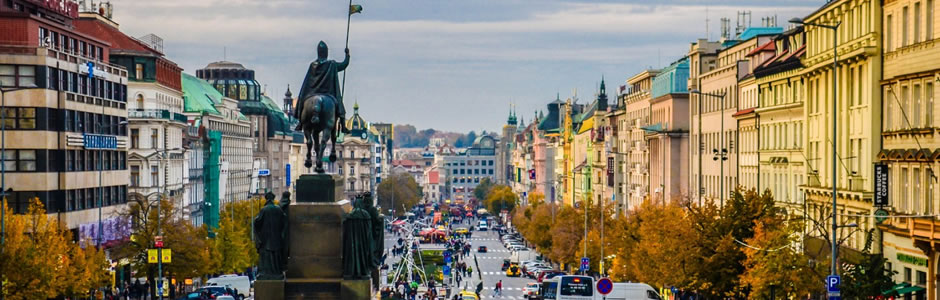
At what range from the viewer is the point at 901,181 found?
61.7 metres

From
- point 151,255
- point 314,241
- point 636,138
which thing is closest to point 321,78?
point 314,241

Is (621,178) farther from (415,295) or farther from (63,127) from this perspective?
(63,127)

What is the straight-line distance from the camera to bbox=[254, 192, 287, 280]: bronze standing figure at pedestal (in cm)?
3716

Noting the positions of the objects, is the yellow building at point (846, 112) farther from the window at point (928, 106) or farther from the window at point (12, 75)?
the window at point (12, 75)

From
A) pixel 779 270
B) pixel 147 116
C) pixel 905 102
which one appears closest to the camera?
pixel 905 102

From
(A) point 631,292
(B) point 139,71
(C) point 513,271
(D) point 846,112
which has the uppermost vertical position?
(B) point 139,71

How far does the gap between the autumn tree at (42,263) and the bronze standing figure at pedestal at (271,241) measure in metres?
30.4

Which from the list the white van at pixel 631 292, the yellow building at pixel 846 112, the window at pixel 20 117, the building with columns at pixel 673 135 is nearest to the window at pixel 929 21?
the yellow building at pixel 846 112

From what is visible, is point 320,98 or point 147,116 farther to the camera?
point 147,116

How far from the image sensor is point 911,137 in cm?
6062

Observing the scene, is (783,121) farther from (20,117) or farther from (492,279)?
(492,279)

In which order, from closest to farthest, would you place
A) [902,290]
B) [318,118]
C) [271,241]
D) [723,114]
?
[271,241] < [318,118] < [902,290] < [723,114]

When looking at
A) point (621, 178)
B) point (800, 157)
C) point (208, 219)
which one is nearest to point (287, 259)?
point (800, 157)

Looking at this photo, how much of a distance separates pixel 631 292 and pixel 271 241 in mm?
47495
